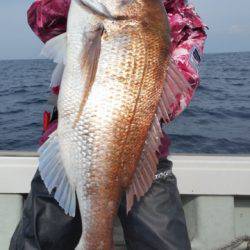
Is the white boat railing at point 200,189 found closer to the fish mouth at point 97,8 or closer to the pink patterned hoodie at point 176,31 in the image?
the pink patterned hoodie at point 176,31

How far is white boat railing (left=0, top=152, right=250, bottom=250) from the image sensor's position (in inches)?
123

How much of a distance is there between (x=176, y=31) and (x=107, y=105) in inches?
40.4

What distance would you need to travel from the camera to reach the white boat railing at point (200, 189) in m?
3.13

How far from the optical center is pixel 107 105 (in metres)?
1.98

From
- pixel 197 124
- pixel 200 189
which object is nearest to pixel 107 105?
pixel 200 189

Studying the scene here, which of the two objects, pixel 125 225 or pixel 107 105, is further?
pixel 125 225

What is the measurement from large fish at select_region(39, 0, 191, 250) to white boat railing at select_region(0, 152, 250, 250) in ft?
3.47

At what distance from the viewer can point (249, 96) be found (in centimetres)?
1228

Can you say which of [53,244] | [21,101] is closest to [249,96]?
[21,101]

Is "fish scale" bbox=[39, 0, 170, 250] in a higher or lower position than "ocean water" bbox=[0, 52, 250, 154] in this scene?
higher

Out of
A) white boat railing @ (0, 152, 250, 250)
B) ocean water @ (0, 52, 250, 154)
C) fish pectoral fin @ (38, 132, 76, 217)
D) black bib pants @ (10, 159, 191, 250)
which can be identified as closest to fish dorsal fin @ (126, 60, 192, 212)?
fish pectoral fin @ (38, 132, 76, 217)

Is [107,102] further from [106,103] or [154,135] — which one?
Answer: [154,135]

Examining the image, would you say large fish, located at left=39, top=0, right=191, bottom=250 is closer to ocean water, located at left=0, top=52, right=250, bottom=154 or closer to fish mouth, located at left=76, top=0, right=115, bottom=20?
fish mouth, located at left=76, top=0, right=115, bottom=20

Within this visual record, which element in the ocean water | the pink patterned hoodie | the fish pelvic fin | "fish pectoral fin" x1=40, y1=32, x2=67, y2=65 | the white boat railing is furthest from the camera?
the ocean water
